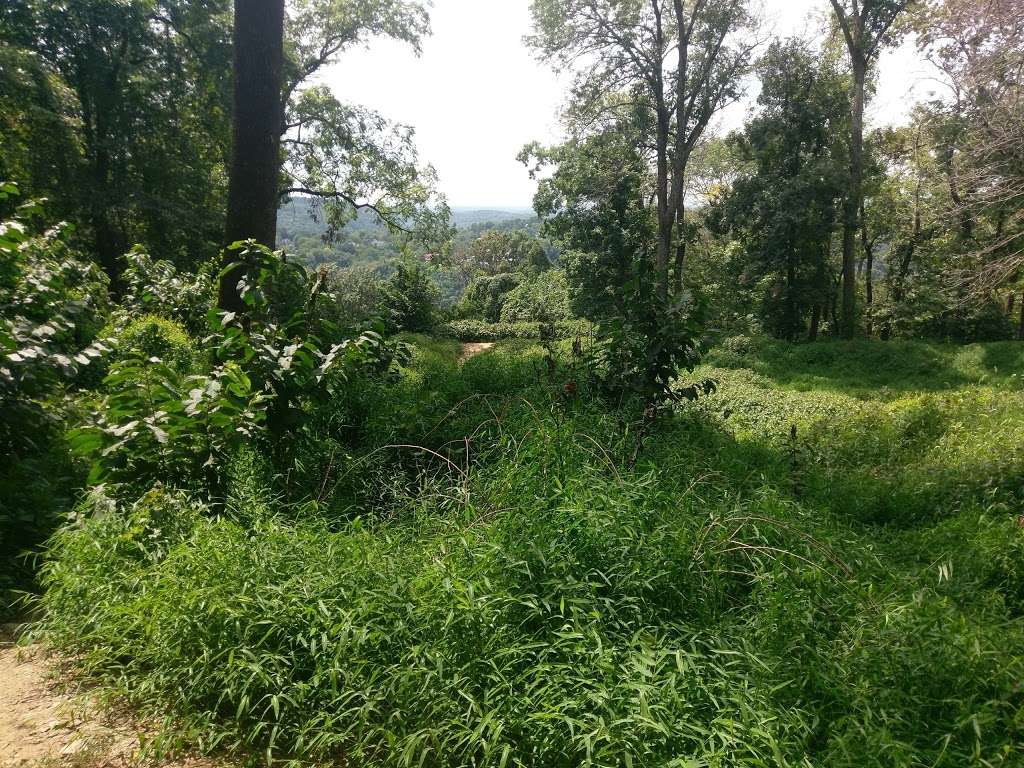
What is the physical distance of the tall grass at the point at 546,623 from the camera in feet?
6.38

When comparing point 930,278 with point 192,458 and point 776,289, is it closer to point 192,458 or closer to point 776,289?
point 776,289

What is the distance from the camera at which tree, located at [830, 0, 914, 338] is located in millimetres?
16922

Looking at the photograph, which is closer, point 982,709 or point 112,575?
point 982,709

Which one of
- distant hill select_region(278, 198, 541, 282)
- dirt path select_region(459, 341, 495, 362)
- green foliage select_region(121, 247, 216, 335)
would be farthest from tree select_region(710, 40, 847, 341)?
green foliage select_region(121, 247, 216, 335)

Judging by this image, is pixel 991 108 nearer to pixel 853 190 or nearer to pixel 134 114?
pixel 853 190

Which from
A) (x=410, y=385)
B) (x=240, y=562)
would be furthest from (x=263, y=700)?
(x=410, y=385)

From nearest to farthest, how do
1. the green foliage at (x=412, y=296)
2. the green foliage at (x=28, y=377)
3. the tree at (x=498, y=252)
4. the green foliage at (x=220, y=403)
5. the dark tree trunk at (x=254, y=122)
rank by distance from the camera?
the green foliage at (x=220, y=403), the green foliage at (x=28, y=377), the dark tree trunk at (x=254, y=122), the green foliage at (x=412, y=296), the tree at (x=498, y=252)

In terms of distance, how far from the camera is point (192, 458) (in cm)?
327

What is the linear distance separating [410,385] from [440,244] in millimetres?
12482

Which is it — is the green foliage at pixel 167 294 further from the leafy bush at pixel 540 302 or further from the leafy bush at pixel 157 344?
the leafy bush at pixel 540 302

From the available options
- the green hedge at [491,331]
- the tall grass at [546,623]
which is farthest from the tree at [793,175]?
the tall grass at [546,623]

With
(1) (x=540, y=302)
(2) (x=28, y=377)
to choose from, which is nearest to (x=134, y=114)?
(2) (x=28, y=377)

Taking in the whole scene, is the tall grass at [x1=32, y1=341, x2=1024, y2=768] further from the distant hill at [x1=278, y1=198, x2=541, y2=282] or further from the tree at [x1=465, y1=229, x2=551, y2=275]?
the tree at [x1=465, y1=229, x2=551, y2=275]

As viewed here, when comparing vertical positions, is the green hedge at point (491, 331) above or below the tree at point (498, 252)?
below
